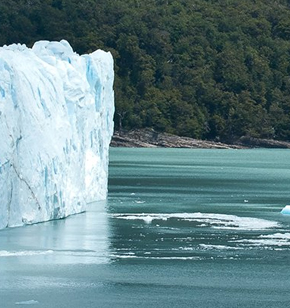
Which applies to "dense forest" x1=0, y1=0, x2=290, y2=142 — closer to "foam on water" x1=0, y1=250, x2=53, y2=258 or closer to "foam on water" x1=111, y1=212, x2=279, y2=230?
"foam on water" x1=111, y1=212, x2=279, y2=230

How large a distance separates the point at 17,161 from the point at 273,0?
11402 cm

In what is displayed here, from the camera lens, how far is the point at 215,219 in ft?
114

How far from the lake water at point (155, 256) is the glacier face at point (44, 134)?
2.39ft

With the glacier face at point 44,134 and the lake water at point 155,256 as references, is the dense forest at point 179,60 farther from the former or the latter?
the glacier face at point 44,134

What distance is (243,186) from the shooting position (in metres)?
51.7

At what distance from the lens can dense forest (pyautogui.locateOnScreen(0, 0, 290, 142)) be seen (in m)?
110

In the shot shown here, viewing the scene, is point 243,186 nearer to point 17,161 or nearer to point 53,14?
point 17,161

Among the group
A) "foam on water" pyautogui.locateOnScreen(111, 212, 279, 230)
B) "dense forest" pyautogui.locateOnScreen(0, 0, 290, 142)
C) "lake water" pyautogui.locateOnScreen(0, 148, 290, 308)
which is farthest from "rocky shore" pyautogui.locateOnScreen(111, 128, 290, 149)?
"foam on water" pyautogui.locateOnScreen(111, 212, 279, 230)

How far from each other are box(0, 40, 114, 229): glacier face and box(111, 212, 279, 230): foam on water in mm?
2010

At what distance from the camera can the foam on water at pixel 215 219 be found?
32.8 m

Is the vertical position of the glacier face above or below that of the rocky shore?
above

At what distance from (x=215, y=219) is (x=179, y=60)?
83.4 m

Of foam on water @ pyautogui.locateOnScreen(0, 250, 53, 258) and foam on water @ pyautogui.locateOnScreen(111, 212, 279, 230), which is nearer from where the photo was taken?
foam on water @ pyautogui.locateOnScreen(0, 250, 53, 258)

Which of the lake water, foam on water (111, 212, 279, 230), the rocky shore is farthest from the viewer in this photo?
the rocky shore
